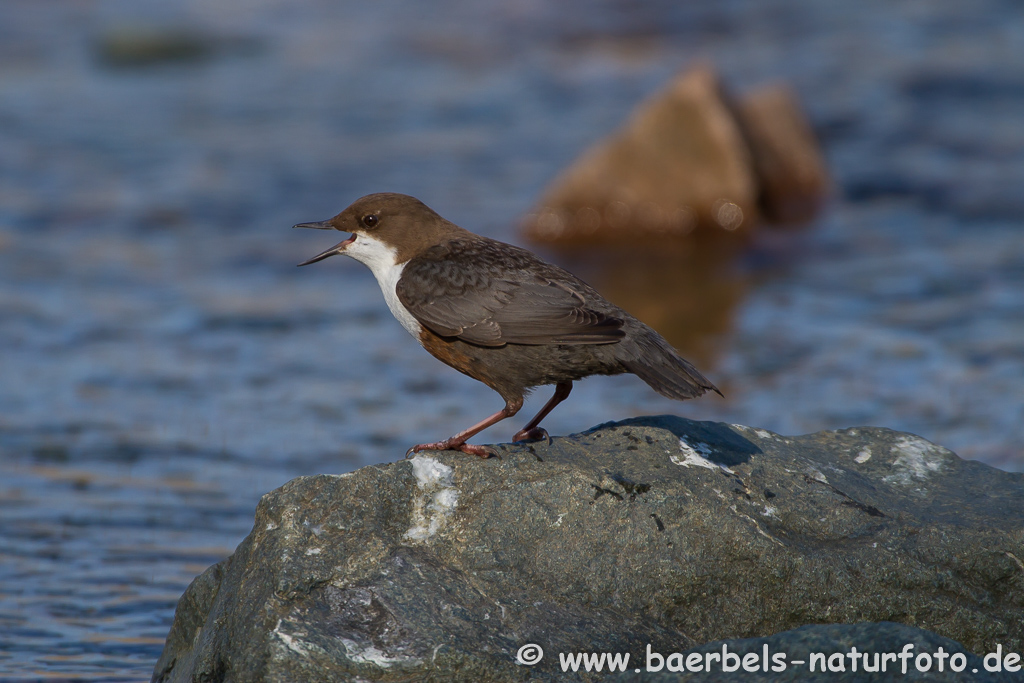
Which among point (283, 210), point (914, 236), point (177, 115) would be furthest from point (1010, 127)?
point (177, 115)

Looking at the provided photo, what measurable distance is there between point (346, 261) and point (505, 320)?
21.6ft

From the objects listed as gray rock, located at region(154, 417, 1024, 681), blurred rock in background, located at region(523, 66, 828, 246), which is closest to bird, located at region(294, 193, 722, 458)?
gray rock, located at region(154, 417, 1024, 681)

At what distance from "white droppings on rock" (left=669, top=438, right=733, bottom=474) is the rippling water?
2.10 meters

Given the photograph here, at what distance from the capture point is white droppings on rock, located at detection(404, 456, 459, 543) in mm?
3482

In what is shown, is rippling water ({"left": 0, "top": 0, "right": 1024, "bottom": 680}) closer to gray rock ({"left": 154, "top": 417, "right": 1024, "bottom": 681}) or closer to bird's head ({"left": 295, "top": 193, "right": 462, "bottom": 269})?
gray rock ({"left": 154, "top": 417, "right": 1024, "bottom": 681})

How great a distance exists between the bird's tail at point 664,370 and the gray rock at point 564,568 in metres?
0.22

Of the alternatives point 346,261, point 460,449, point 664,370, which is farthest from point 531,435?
point 346,261

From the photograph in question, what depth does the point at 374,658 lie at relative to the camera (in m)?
3.20

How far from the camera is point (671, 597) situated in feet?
11.4

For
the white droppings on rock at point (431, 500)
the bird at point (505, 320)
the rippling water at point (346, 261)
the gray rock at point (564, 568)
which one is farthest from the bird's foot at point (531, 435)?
the rippling water at point (346, 261)

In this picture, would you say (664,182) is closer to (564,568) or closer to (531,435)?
(531,435)

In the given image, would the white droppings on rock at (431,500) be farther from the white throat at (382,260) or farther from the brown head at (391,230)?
the brown head at (391,230)

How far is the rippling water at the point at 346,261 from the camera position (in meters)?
6.06

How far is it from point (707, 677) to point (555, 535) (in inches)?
26.0
